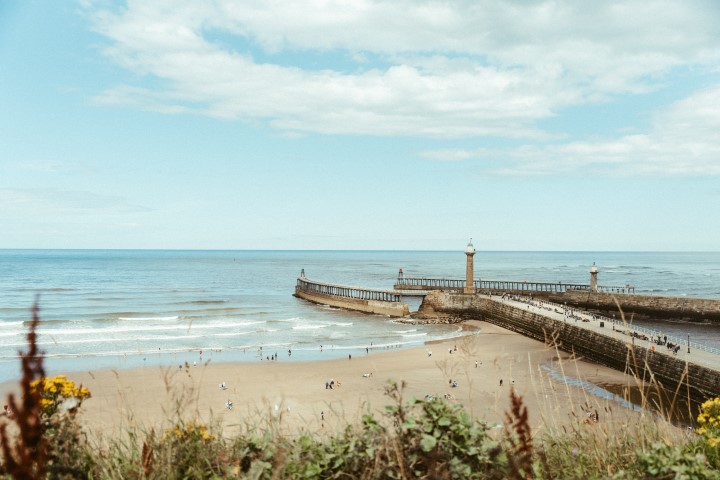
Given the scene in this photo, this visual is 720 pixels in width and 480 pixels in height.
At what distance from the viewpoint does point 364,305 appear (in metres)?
51.8

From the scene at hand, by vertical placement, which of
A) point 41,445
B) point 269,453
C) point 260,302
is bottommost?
point 260,302

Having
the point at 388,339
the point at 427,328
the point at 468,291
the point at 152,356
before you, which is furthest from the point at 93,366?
the point at 468,291

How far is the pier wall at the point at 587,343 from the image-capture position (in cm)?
1917

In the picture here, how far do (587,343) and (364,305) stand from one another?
2564cm

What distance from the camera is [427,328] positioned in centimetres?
4203

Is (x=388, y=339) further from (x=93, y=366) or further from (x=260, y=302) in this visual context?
(x=260, y=302)

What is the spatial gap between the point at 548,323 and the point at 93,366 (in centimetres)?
2689

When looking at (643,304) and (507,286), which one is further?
(507,286)

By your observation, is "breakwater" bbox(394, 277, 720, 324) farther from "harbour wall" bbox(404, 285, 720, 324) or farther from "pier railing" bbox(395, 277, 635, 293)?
"pier railing" bbox(395, 277, 635, 293)

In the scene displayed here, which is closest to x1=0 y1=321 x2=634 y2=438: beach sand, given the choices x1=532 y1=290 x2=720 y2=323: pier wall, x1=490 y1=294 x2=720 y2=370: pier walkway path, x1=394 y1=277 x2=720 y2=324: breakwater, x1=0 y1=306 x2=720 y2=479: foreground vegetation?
x1=490 y1=294 x2=720 y2=370: pier walkway path

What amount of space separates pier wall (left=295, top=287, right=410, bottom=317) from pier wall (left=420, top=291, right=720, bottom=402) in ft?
7.59

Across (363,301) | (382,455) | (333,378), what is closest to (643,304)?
(363,301)

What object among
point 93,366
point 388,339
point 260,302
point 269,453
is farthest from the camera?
point 260,302

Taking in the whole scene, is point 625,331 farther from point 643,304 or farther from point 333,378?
point 643,304
